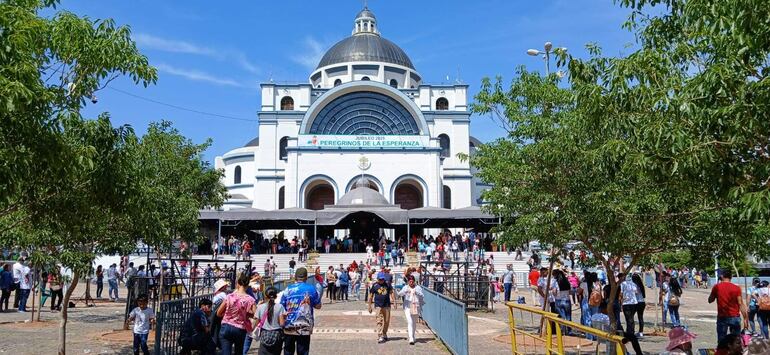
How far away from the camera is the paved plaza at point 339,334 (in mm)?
11742

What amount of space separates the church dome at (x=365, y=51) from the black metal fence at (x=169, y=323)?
56.8 metres

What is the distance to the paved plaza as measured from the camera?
38.5 feet

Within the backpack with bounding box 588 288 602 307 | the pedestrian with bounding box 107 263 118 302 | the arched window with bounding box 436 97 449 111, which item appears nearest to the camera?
the backpack with bounding box 588 288 602 307

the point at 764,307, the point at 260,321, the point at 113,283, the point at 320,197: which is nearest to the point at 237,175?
the point at 320,197

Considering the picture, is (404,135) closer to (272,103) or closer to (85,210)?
(272,103)

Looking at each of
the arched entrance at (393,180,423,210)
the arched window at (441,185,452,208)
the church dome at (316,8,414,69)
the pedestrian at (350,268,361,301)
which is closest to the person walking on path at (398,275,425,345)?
the pedestrian at (350,268,361,301)

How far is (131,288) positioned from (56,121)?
7.67 m

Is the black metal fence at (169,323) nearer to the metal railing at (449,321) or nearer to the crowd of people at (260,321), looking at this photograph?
the crowd of people at (260,321)

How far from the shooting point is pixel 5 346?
1200cm

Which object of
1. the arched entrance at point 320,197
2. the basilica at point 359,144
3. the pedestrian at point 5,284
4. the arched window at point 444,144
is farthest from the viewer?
the arched window at point 444,144

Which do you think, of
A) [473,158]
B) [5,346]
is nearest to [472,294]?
[473,158]

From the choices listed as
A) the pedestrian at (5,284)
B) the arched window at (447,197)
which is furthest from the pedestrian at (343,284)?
the arched window at (447,197)

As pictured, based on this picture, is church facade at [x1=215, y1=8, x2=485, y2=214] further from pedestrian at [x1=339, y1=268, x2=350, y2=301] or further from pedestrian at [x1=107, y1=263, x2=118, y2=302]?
pedestrian at [x1=107, y1=263, x2=118, y2=302]

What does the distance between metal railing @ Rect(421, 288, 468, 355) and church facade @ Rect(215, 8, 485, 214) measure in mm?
33914
